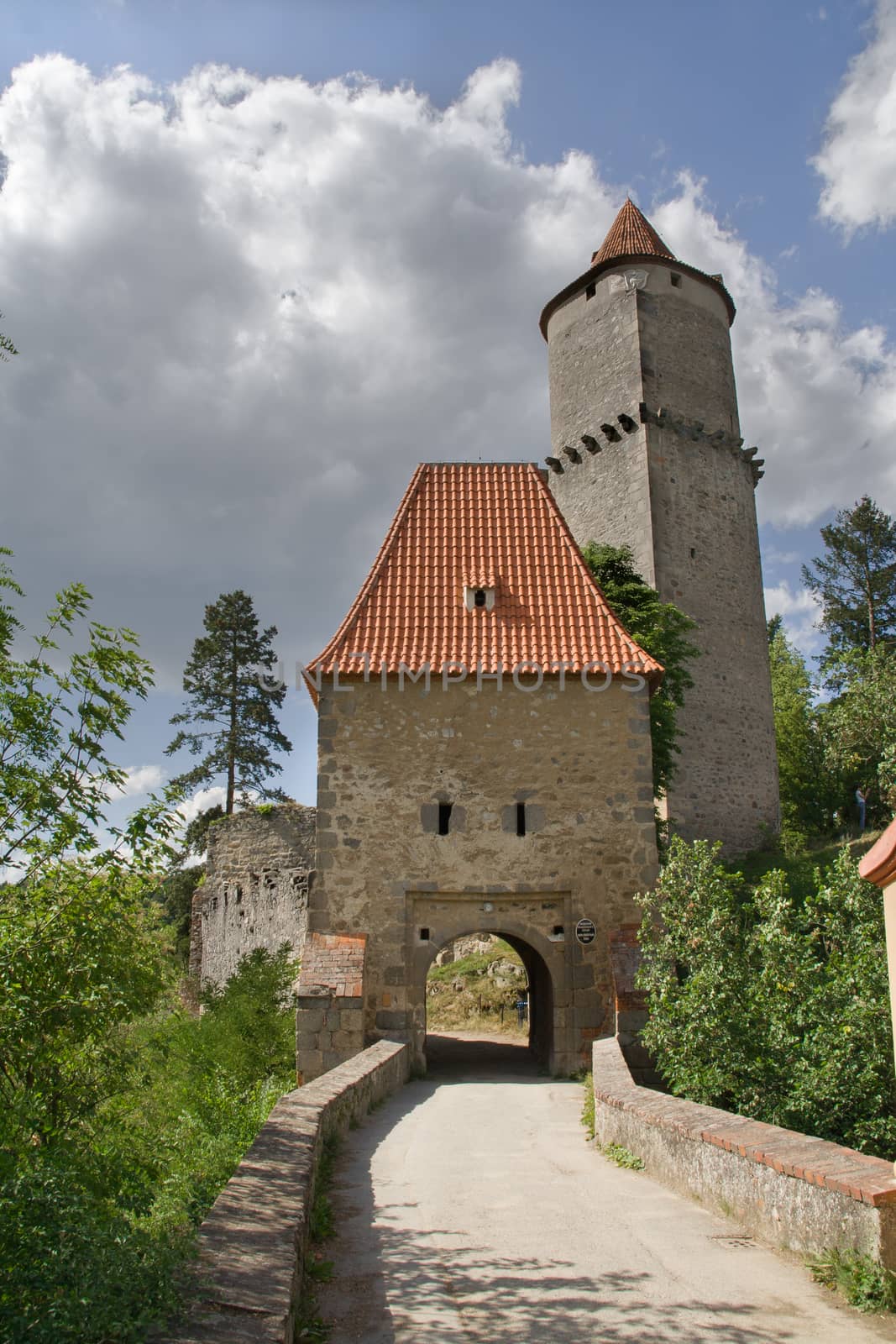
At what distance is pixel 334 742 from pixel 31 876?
22.4 feet

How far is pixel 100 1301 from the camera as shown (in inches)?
121

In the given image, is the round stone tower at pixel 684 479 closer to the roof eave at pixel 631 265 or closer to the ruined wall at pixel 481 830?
the roof eave at pixel 631 265

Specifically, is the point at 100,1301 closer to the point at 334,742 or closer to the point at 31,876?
the point at 31,876

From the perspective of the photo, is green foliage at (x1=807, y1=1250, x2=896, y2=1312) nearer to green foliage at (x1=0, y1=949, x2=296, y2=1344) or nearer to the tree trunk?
green foliage at (x1=0, y1=949, x2=296, y2=1344)

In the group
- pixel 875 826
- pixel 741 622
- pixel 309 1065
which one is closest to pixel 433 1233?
pixel 309 1065

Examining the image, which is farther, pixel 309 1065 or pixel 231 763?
pixel 231 763

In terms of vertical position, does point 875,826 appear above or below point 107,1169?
above

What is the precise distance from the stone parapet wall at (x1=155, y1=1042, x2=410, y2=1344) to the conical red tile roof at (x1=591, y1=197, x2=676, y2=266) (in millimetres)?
26421

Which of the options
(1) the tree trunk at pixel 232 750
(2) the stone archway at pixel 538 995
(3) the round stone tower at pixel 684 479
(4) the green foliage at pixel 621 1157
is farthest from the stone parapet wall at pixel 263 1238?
(1) the tree trunk at pixel 232 750

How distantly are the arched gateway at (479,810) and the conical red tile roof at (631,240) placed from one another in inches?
740

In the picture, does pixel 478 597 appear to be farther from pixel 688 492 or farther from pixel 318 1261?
pixel 688 492

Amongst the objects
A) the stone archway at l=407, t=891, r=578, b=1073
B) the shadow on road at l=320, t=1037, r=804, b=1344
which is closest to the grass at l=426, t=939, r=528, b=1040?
the stone archway at l=407, t=891, r=578, b=1073

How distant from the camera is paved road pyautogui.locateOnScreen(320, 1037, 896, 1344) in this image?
4.02 m

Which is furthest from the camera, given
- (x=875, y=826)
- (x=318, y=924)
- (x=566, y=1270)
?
(x=875, y=826)
